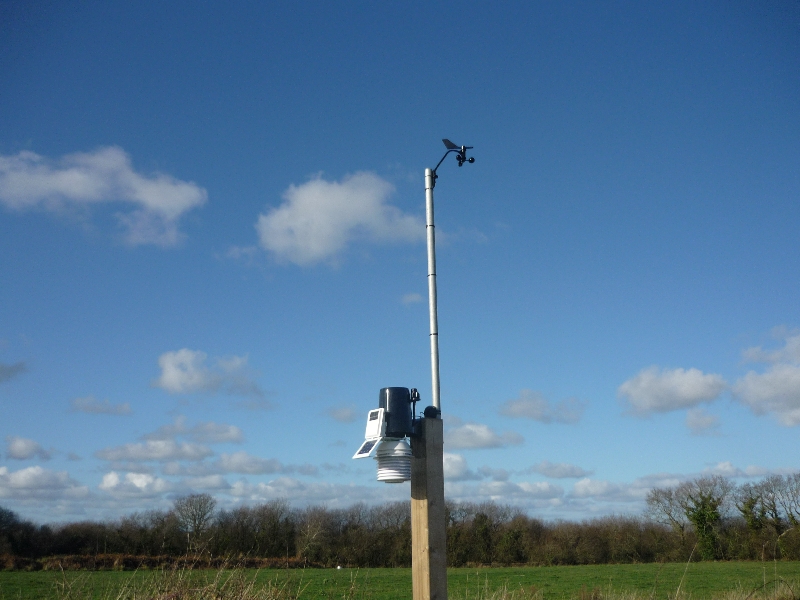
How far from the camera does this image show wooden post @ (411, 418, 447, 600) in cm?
453

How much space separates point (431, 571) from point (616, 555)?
44.0 meters

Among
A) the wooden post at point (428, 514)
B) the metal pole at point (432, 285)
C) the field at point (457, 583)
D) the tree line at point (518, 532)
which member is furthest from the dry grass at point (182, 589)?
the tree line at point (518, 532)

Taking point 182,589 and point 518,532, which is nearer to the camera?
point 182,589

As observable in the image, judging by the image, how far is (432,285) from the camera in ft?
17.4

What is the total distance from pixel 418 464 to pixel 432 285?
1.40 m

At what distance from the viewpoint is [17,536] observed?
21672mm

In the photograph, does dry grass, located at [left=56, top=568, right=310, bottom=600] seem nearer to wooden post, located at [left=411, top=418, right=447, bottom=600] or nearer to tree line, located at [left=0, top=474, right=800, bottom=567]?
wooden post, located at [left=411, top=418, right=447, bottom=600]

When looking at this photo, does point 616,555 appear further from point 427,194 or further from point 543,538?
point 427,194

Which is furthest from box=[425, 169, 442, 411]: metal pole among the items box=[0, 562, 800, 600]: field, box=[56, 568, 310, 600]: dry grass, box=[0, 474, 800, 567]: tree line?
box=[0, 474, 800, 567]: tree line

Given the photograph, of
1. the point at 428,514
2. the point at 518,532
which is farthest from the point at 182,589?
the point at 518,532

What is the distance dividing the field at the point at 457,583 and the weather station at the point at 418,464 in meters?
0.73

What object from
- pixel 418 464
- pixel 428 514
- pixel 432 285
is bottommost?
pixel 428 514

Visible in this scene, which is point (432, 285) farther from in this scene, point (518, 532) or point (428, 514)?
point (518, 532)

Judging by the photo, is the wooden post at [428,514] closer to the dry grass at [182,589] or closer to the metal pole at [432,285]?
the metal pole at [432,285]
